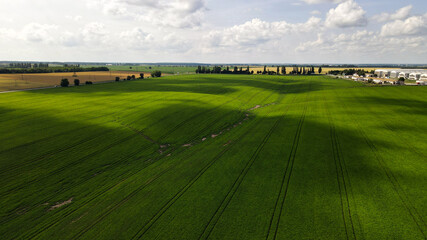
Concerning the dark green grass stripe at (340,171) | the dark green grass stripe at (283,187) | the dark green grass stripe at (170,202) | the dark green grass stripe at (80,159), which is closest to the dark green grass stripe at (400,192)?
the dark green grass stripe at (340,171)

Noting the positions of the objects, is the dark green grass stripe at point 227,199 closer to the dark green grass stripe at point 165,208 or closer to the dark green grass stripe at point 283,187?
the dark green grass stripe at point 283,187

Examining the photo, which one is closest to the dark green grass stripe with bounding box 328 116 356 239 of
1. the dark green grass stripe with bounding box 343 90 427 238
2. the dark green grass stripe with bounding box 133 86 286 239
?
the dark green grass stripe with bounding box 343 90 427 238

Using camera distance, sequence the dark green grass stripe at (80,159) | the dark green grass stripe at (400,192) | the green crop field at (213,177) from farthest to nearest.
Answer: the dark green grass stripe at (80,159)
the green crop field at (213,177)
the dark green grass stripe at (400,192)

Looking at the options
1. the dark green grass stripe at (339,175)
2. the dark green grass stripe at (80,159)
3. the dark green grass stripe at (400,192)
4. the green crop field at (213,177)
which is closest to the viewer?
the dark green grass stripe at (400,192)

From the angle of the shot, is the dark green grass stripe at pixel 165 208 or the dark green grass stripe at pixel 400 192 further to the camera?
the dark green grass stripe at pixel 165 208

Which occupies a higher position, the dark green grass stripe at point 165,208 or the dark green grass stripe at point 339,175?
the dark green grass stripe at point 339,175

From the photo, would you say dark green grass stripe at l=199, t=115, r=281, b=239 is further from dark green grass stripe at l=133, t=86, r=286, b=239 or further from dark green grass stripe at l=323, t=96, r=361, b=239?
dark green grass stripe at l=323, t=96, r=361, b=239

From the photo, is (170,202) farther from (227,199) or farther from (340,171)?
(340,171)

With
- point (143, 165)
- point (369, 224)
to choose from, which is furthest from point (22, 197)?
point (369, 224)
